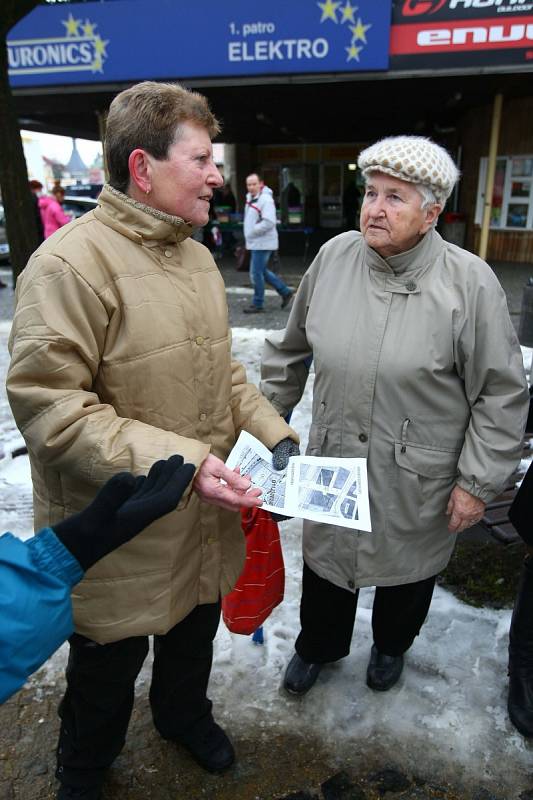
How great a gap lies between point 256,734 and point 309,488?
1072 millimetres

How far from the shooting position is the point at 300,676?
2371 millimetres

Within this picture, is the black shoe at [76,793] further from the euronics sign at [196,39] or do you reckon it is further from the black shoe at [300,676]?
the euronics sign at [196,39]

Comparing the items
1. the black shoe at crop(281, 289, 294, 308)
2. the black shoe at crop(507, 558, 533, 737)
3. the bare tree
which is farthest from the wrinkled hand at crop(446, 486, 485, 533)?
the black shoe at crop(281, 289, 294, 308)

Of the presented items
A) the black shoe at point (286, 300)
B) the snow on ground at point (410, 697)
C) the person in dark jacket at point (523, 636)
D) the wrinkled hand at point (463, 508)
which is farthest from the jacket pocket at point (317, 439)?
the black shoe at point (286, 300)

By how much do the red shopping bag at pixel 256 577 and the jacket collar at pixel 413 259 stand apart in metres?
0.96

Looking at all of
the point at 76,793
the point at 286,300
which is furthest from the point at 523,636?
the point at 286,300

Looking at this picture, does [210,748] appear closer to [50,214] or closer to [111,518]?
[111,518]

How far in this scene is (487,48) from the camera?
27.9ft

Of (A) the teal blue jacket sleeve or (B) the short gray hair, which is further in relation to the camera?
(B) the short gray hair

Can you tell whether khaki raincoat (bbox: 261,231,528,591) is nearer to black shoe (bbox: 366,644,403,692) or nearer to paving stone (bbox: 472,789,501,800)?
black shoe (bbox: 366,644,403,692)

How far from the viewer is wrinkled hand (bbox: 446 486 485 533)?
6.45ft

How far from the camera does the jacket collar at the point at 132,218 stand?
1.57 metres

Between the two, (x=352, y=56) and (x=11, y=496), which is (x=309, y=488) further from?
(x=352, y=56)

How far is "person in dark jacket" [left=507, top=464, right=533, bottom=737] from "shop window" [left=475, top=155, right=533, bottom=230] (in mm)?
12809
